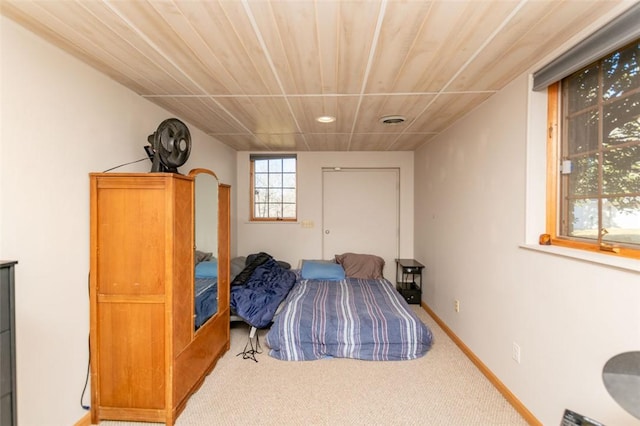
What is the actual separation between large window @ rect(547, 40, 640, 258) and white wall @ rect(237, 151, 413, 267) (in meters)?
2.68

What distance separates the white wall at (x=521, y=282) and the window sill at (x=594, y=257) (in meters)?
0.02

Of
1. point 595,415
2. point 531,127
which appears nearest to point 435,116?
point 531,127

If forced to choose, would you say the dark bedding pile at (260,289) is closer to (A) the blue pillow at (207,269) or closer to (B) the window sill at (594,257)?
(A) the blue pillow at (207,269)

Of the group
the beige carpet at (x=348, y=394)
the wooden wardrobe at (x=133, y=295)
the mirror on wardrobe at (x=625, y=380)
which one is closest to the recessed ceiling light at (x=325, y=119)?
the wooden wardrobe at (x=133, y=295)

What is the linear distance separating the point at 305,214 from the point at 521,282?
304 centimetres

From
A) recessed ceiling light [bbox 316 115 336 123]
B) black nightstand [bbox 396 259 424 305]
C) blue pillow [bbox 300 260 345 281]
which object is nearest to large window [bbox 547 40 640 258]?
recessed ceiling light [bbox 316 115 336 123]

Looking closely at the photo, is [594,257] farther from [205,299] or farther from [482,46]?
[205,299]

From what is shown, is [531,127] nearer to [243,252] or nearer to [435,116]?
[435,116]

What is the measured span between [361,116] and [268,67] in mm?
A: 1175

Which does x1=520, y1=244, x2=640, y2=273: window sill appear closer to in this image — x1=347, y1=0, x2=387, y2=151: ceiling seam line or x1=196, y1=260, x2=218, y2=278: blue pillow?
x1=347, y1=0, x2=387, y2=151: ceiling seam line

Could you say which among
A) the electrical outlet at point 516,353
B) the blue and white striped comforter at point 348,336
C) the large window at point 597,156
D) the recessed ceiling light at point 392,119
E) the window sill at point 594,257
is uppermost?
the recessed ceiling light at point 392,119

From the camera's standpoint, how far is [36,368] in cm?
146

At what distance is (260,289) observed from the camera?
10.2ft

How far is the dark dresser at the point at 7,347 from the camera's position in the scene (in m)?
1.01
